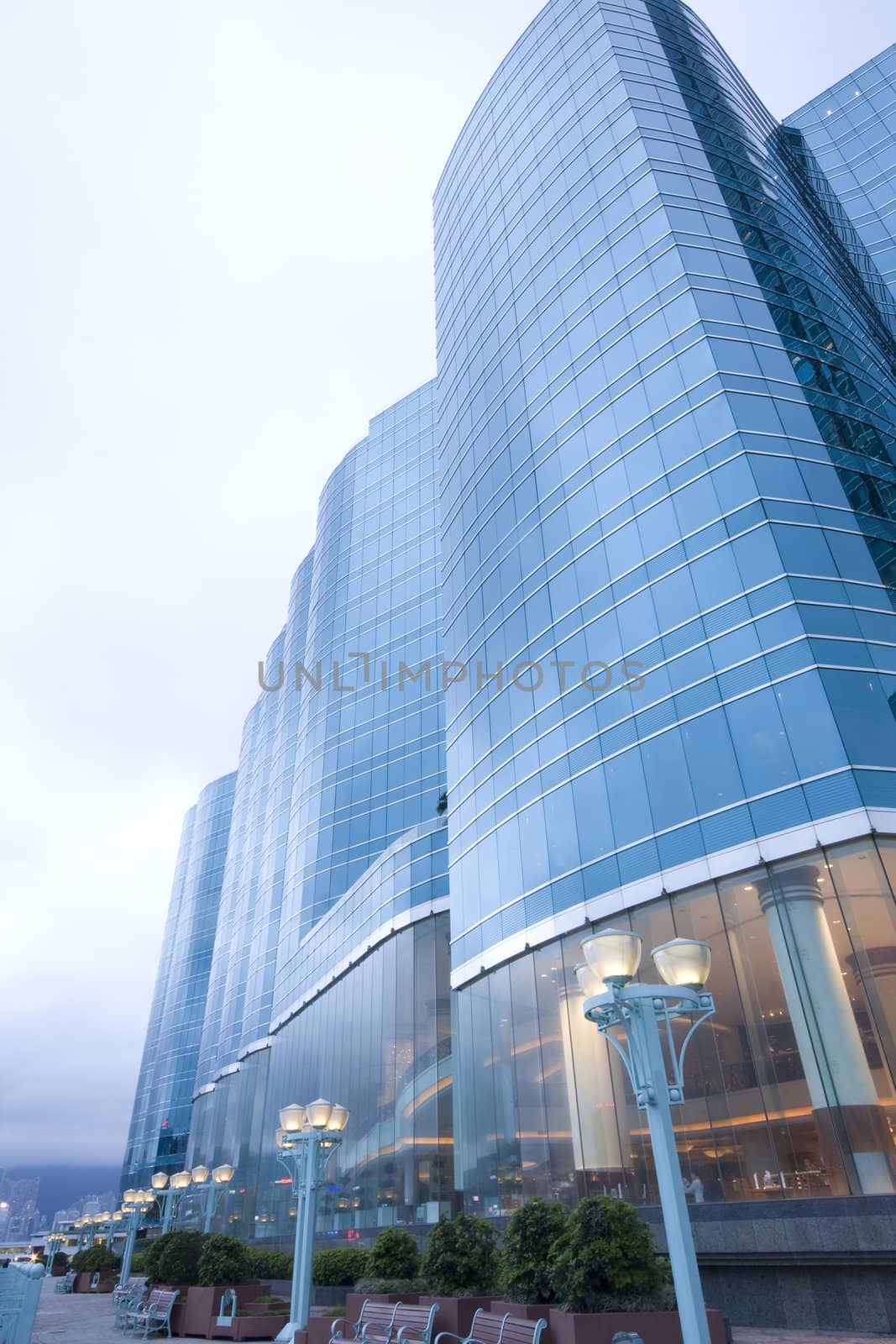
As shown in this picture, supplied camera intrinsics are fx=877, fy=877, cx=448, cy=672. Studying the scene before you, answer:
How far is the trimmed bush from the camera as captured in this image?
16906mm

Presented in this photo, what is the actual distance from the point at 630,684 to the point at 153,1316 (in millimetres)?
19121

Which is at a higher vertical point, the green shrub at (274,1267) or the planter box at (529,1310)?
the green shrub at (274,1267)

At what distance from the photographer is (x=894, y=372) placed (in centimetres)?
4169

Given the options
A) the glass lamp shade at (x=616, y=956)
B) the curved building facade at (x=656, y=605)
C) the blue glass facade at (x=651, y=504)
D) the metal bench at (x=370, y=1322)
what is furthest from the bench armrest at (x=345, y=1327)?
the blue glass facade at (x=651, y=504)

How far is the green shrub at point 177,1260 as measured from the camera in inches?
840

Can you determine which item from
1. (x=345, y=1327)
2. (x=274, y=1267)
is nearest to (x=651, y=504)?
(x=345, y=1327)

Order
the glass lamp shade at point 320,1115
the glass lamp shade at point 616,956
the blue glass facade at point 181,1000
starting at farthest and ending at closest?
the blue glass facade at point 181,1000
the glass lamp shade at point 320,1115
the glass lamp shade at point 616,956

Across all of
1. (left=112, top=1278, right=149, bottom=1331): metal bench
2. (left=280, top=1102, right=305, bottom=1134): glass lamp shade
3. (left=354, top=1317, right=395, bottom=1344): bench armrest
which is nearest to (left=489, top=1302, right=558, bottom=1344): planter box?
(left=354, top=1317, right=395, bottom=1344): bench armrest

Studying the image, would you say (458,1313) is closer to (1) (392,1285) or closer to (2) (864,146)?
(1) (392,1285)

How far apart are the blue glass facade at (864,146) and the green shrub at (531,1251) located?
2521 inches

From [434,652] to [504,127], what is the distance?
97.8 ft

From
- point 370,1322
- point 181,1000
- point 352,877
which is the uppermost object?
point 181,1000

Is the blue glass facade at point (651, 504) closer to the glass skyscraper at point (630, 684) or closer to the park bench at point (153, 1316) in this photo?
the glass skyscraper at point (630, 684)

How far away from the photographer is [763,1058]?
1816 cm
